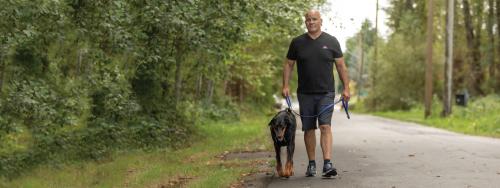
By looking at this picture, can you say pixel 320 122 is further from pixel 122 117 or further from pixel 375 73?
pixel 375 73

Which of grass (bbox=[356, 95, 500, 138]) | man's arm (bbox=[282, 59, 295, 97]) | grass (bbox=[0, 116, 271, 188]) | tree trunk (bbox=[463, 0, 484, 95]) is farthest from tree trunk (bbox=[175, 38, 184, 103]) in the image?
tree trunk (bbox=[463, 0, 484, 95])

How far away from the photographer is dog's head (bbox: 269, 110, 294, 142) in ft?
27.9

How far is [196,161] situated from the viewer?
42.4 feet

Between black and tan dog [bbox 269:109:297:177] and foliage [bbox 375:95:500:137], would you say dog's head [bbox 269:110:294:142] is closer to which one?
black and tan dog [bbox 269:109:297:177]

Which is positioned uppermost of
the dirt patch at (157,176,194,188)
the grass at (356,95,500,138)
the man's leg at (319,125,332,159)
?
the man's leg at (319,125,332,159)

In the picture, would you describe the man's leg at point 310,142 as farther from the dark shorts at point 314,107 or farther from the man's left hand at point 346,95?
the man's left hand at point 346,95

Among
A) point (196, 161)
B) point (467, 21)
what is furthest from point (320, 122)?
point (467, 21)

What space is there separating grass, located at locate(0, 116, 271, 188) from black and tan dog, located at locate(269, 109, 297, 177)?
0.68 meters

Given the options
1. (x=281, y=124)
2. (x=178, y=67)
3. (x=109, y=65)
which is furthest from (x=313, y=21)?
(x=178, y=67)

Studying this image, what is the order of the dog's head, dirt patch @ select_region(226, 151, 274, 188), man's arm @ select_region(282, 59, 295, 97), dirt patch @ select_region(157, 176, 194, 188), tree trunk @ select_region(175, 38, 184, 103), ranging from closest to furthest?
the dog's head
dirt patch @ select_region(226, 151, 274, 188)
man's arm @ select_region(282, 59, 295, 97)
dirt patch @ select_region(157, 176, 194, 188)
tree trunk @ select_region(175, 38, 184, 103)

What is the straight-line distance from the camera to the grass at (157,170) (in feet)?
32.0

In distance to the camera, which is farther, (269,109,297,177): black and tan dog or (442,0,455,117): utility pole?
(442,0,455,117): utility pole

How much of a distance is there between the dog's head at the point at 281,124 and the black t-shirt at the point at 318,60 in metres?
0.47

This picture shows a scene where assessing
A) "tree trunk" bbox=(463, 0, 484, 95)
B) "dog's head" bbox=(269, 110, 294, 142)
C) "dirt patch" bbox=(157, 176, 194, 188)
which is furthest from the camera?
"tree trunk" bbox=(463, 0, 484, 95)
